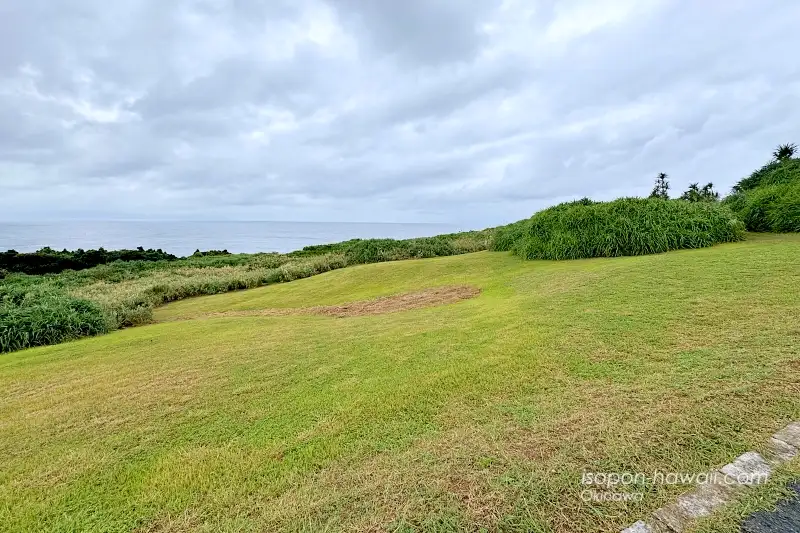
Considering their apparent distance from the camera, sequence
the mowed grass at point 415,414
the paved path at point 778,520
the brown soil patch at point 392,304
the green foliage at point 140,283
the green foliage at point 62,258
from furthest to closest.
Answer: the green foliage at point 62,258 < the brown soil patch at point 392,304 < the green foliage at point 140,283 < the mowed grass at point 415,414 < the paved path at point 778,520

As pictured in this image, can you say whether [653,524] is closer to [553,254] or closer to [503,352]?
[503,352]

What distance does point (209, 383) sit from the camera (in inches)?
137

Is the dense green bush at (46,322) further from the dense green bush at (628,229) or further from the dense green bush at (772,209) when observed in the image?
the dense green bush at (772,209)

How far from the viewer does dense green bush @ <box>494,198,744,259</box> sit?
7680 millimetres

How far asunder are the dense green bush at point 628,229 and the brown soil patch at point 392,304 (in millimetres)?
2779

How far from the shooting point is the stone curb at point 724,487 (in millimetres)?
1569

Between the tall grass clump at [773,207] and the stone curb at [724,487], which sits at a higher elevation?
the tall grass clump at [773,207]

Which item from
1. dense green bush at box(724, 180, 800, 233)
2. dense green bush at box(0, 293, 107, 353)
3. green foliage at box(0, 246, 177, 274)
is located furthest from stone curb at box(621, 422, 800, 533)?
green foliage at box(0, 246, 177, 274)

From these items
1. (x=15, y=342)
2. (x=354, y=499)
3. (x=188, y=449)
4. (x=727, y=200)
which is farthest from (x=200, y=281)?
(x=727, y=200)

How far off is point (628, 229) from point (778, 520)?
24.6 feet

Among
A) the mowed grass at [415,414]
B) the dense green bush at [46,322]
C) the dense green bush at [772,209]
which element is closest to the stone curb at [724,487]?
the mowed grass at [415,414]

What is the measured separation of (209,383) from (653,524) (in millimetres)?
3314

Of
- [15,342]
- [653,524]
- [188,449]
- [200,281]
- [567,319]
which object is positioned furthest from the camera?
[200,281]

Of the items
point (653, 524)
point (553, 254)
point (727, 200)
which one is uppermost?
point (727, 200)
